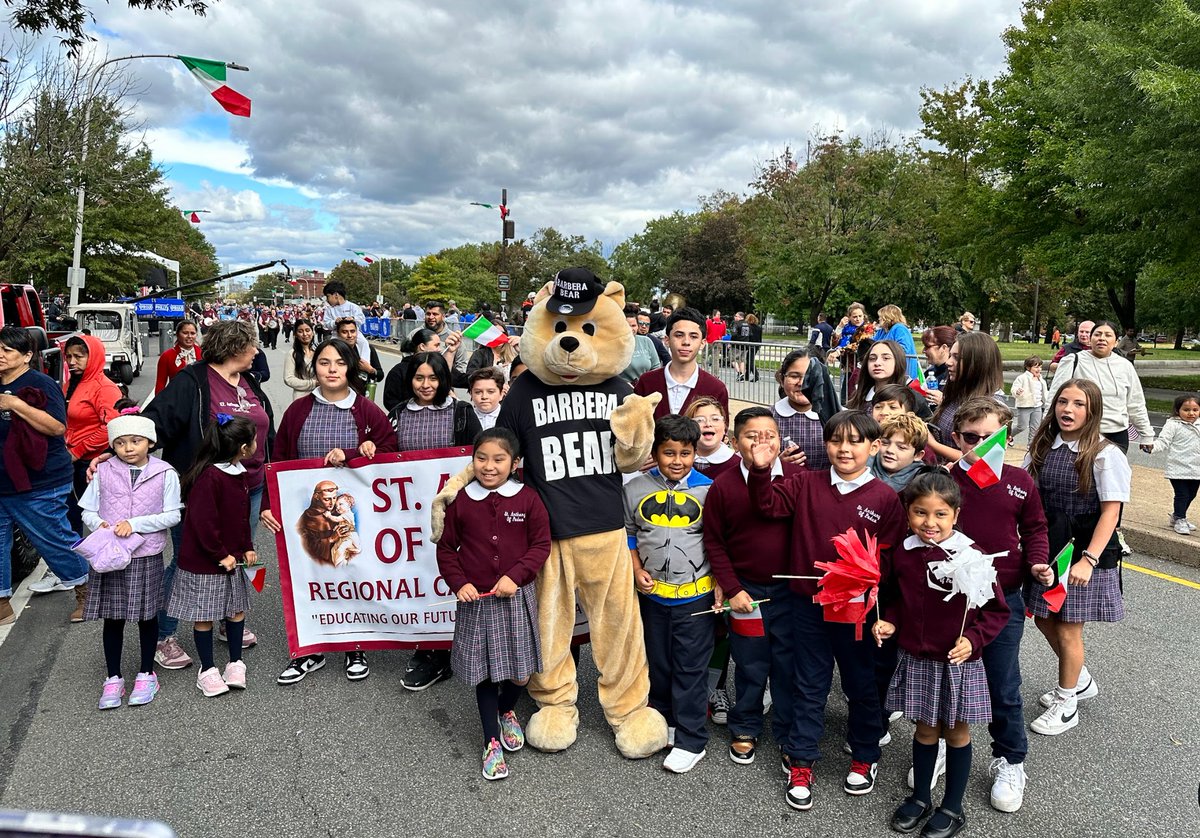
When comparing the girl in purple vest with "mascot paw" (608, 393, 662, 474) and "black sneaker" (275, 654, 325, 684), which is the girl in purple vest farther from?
"mascot paw" (608, 393, 662, 474)

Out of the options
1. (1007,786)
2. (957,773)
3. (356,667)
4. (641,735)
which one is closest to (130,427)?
(356,667)

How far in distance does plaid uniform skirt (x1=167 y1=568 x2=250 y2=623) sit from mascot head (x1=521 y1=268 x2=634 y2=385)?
2.01m

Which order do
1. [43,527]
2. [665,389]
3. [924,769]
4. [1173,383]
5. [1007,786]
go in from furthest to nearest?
[1173,383] < [43,527] < [665,389] < [1007,786] < [924,769]

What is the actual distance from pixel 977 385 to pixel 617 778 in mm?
2691

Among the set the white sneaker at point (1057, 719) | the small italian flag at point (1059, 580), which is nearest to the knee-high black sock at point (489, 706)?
the small italian flag at point (1059, 580)

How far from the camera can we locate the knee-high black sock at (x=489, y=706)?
10.9 feet

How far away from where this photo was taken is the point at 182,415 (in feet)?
13.9

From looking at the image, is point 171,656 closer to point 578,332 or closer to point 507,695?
point 507,695

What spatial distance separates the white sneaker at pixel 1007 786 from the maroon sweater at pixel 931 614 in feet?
1.95

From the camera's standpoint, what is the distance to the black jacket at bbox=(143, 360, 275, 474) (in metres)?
4.21

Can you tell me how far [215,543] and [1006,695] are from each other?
12.1 ft

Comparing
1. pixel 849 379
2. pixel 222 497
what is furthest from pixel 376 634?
pixel 849 379

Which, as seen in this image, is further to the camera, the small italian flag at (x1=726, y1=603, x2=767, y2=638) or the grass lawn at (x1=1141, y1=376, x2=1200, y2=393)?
the grass lawn at (x1=1141, y1=376, x2=1200, y2=393)

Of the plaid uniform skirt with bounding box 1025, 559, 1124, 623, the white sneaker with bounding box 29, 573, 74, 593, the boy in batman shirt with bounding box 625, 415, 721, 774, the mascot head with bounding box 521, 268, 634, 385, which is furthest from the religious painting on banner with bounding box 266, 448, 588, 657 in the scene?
the plaid uniform skirt with bounding box 1025, 559, 1124, 623
